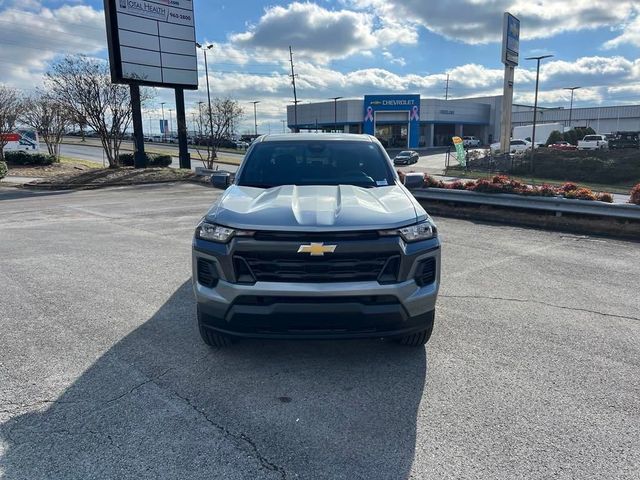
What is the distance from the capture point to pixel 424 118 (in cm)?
7369

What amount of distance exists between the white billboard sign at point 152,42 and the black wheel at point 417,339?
21.8m

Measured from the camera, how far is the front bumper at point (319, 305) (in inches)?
125

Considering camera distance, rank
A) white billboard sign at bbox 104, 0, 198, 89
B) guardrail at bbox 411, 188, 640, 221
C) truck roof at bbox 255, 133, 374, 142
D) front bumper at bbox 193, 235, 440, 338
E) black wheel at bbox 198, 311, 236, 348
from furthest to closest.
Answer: white billboard sign at bbox 104, 0, 198, 89 < guardrail at bbox 411, 188, 640, 221 < truck roof at bbox 255, 133, 374, 142 < black wheel at bbox 198, 311, 236, 348 < front bumper at bbox 193, 235, 440, 338

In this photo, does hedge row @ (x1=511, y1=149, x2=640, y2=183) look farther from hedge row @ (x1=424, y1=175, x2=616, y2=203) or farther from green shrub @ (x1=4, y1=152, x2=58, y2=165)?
green shrub @ (x1=4, y1=152, x2=58, y2=165)

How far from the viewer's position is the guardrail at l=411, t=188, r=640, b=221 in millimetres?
8664

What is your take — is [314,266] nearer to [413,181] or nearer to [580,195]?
[413,181]

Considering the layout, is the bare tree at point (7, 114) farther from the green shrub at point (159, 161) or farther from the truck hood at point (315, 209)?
the truck hood at point (315, 209)

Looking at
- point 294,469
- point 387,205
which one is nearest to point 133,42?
point 387,205

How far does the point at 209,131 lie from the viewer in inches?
1035

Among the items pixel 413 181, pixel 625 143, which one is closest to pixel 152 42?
pixel 413 181

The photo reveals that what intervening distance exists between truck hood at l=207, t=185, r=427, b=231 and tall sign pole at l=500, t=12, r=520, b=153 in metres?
40.7

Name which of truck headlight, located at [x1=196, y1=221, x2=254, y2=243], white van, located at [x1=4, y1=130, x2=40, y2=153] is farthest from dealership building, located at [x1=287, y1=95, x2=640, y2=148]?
truck headlight, located at [x1=196, y1=221, x2=254, y2=243]

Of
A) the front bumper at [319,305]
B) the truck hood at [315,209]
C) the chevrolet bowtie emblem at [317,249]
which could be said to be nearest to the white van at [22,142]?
the truck hood at [315,209]

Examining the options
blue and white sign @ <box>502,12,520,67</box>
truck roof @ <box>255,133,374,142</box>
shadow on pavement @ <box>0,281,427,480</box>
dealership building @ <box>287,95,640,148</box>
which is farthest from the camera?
dealership building @ <box>287,95,640,148</box>
